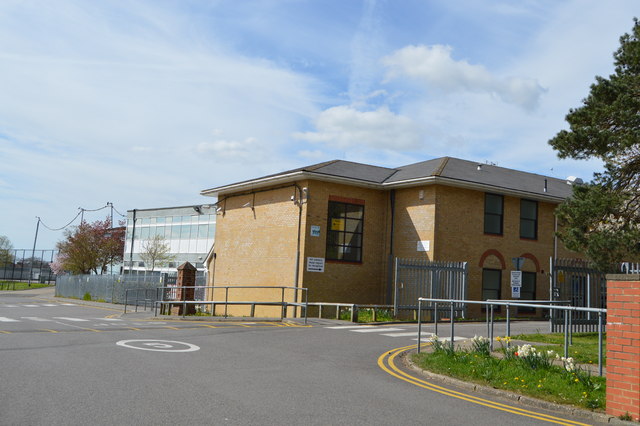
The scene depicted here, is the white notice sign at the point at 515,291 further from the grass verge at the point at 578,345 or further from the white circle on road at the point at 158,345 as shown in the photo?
the white circle on road at the point at 158,345

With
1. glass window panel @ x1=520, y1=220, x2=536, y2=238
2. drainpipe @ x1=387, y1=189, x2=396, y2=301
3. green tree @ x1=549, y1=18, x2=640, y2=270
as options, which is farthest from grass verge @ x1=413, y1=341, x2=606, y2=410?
glass window panel @ x1=520, y1=220, x2=536, y2=238

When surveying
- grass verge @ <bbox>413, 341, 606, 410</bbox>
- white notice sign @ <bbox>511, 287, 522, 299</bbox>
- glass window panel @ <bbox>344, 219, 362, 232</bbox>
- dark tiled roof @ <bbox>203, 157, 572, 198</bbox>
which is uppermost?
dark tiled roof @ <bbox>203, 157, 572, 198</bbox>

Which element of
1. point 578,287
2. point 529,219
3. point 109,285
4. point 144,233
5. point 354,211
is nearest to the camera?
point 578,287

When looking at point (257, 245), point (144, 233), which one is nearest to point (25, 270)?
point (144, 233)

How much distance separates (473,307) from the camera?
25.0 metres

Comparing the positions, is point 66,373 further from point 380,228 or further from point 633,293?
point 380,228

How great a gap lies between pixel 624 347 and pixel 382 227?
63.5 ft

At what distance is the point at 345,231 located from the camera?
25406 millimetres

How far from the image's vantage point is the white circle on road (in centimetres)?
1166

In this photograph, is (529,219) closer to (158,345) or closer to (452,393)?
(158,345)

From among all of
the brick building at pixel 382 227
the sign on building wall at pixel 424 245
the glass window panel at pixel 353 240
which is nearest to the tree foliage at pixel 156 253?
the brick building at pixel 382 227

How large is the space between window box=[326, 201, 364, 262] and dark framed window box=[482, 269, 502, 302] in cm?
542

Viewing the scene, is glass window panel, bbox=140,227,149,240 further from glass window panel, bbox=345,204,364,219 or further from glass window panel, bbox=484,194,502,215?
glass window panel, bbox=484,194,502,215

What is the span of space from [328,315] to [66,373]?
1524 cm
